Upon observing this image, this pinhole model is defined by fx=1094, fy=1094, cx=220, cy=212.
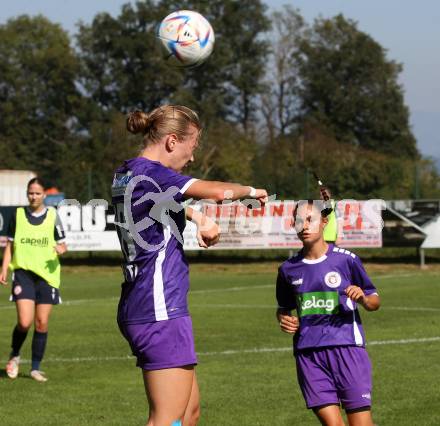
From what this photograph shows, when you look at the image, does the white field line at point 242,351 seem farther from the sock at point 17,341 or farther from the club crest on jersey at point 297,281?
the club crest on jersey at point 297,281

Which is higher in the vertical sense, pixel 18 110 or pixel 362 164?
pixel 18 110

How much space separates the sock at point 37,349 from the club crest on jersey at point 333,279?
525 cm

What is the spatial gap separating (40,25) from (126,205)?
70.9m

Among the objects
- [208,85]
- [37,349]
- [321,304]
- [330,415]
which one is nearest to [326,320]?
[321,304]

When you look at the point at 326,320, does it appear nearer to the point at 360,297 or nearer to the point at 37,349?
the point at 360,297

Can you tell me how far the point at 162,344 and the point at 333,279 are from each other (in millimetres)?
1832

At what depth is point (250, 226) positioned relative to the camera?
28.9 meters

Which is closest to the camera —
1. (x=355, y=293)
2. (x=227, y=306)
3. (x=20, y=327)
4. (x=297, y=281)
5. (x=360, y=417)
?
(x=355, y=293)

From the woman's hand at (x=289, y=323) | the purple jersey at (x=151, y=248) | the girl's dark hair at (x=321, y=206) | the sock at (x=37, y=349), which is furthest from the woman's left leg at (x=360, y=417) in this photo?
the sock at (x=37, y=349)

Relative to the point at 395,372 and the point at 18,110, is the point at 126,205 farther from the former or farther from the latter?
the point at 18,110

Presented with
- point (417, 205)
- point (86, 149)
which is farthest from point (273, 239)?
point (86, 149)

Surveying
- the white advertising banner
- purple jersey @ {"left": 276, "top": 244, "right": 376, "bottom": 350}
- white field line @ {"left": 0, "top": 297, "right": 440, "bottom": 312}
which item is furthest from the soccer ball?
the white advertising banner

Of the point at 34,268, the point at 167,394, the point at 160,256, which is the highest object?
the point at 160,256

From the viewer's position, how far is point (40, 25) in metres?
74.4
